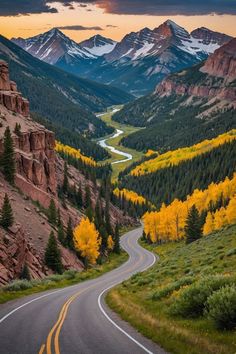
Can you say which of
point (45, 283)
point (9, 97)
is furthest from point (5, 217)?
point (9, 97)

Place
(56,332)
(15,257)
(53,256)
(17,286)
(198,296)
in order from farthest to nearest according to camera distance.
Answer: (53,256) → (15,257) → (17,286) → (56,332) → (198,296)

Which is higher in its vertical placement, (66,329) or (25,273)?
(66,329)

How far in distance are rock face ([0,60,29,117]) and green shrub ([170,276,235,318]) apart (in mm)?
82343

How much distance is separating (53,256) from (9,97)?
166 feet

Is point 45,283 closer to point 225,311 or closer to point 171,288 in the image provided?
point 171,288

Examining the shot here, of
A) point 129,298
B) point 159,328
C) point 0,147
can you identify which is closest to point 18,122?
point 0,147

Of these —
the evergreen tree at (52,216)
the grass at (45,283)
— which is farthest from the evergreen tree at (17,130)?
the grass at (45,283)

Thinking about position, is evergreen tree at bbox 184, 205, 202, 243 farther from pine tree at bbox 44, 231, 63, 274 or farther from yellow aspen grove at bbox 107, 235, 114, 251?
pine tree at bbox 44, 231, 63, 274

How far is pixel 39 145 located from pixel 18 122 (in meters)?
6.70

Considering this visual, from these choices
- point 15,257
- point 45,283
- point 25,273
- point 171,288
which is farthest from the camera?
point 25,273

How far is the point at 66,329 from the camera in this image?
2258cm

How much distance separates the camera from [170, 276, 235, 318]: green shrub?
68.1 feet

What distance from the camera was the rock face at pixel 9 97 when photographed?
9639 cm

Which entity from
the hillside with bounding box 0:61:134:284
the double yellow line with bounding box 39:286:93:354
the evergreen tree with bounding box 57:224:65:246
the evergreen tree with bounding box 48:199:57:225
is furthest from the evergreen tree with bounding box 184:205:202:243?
the double yellow line with bounding box 39:286:93:354
